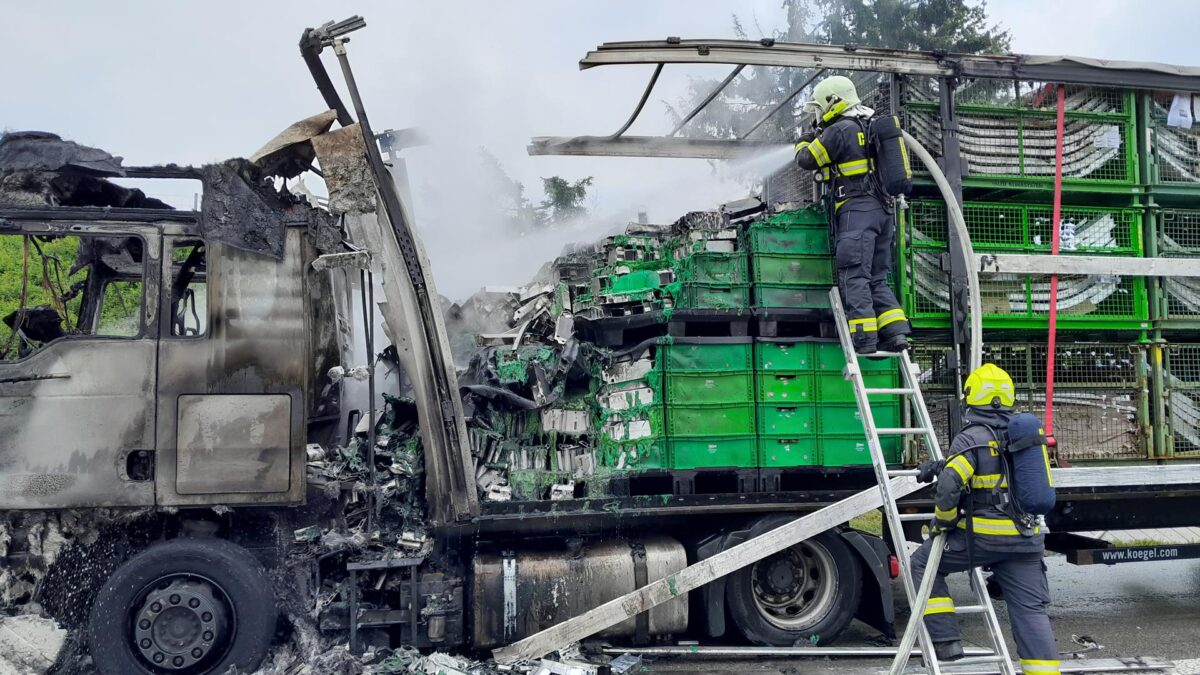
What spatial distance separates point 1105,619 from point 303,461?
253 inches

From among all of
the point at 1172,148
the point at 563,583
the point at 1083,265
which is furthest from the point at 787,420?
the point at 1172,148

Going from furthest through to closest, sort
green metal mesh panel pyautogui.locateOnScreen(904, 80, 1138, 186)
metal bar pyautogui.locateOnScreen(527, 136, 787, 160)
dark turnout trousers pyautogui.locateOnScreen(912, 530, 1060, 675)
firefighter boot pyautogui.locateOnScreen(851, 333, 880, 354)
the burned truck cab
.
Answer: metal bar pyautogui.locateOnScreen(527, 136, 787, 160)
green metal mesh panel pyautogui.locateOnScreen(904, 80, 1138, 186)
firefighter boot pyautogui.locateOnScreen(851, 333, 880, 354)
the burned truck cab
dark turnout trousers pyautogui.locateOnScreen(912, 530, 1060, 675)

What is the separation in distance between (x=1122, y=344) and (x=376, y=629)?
5.71 m

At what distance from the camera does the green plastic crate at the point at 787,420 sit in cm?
543

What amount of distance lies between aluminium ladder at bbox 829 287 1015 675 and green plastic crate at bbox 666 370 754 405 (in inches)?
27.2

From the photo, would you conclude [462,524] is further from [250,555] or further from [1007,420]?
[1007,420]

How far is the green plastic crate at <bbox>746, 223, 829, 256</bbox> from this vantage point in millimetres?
5539

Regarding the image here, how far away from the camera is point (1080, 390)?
5977mm

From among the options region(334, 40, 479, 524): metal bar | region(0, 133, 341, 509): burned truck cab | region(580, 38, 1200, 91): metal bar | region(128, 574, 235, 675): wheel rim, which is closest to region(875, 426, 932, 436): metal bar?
region(580, 38, 1200, 91): metal bar

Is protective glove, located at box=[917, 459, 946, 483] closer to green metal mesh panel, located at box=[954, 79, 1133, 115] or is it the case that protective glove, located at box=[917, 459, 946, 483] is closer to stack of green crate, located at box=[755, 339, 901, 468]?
stack of green crate, located at box=[755, 339, 901, 468]

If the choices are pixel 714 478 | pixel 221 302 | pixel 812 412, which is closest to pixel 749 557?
pixel 714 478

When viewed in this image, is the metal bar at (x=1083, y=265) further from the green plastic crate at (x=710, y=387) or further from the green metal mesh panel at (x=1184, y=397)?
the green plastic crate at (x=710, y=387)

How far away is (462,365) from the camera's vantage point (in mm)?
5957

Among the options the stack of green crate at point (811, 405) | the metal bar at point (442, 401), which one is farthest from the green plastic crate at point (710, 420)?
the metal bar at point (442, 401)
